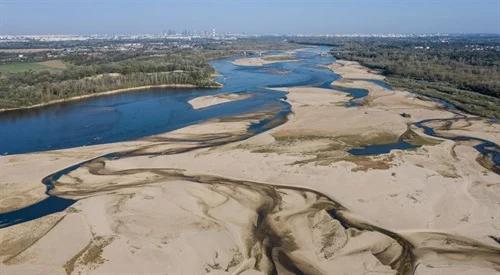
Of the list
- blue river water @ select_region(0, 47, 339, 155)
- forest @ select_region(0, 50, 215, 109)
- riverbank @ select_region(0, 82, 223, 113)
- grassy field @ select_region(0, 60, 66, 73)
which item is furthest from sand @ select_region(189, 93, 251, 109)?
grassy field @ select_region(0, 60, 66, 73)

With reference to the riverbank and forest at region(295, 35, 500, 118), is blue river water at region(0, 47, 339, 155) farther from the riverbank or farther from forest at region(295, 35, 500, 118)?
forest at region(295, 35, 500, 118)

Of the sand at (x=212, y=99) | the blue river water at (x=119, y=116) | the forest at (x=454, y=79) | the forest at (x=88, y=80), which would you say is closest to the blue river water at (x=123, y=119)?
the blue river water at (x=119, y=116)

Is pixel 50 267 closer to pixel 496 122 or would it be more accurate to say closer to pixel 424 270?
pixel 424 270

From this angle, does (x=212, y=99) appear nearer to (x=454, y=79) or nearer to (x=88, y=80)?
(x=88, y=80)

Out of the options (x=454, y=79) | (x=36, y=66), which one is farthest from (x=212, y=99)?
(x=36, y=66)

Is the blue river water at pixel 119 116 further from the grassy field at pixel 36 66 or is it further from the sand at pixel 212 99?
the grassy field at pixel 36 66
